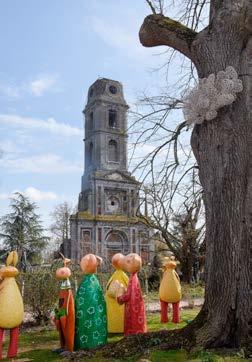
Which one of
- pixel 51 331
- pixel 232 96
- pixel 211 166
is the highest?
pixel 232 96

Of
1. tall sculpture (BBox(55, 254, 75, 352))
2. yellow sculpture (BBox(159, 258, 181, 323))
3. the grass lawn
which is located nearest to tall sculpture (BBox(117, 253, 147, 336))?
the grass lawn

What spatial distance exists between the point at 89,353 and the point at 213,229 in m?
2.15

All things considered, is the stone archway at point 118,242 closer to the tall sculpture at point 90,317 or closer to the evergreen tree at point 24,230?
the evergreen tree at point 24,230

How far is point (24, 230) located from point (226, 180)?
2931 cm

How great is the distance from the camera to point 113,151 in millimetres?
43156

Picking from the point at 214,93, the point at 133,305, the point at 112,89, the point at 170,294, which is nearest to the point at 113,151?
the point at 112,89

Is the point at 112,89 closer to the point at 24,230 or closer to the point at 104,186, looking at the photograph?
the point at 104,186

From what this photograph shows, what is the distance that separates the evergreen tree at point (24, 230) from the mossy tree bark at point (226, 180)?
27359 mm

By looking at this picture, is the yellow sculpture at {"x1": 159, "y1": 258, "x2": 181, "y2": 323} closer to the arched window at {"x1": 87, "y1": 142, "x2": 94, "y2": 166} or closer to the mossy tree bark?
the mossy tree bark

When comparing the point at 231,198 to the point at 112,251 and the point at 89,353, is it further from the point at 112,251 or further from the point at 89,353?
the point at 112,251

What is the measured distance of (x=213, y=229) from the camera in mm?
4766

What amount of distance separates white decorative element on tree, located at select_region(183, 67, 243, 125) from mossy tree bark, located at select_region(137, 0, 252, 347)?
11 centimetres

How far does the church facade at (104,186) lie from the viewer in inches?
1508

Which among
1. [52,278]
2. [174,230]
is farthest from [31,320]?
[174,230]
